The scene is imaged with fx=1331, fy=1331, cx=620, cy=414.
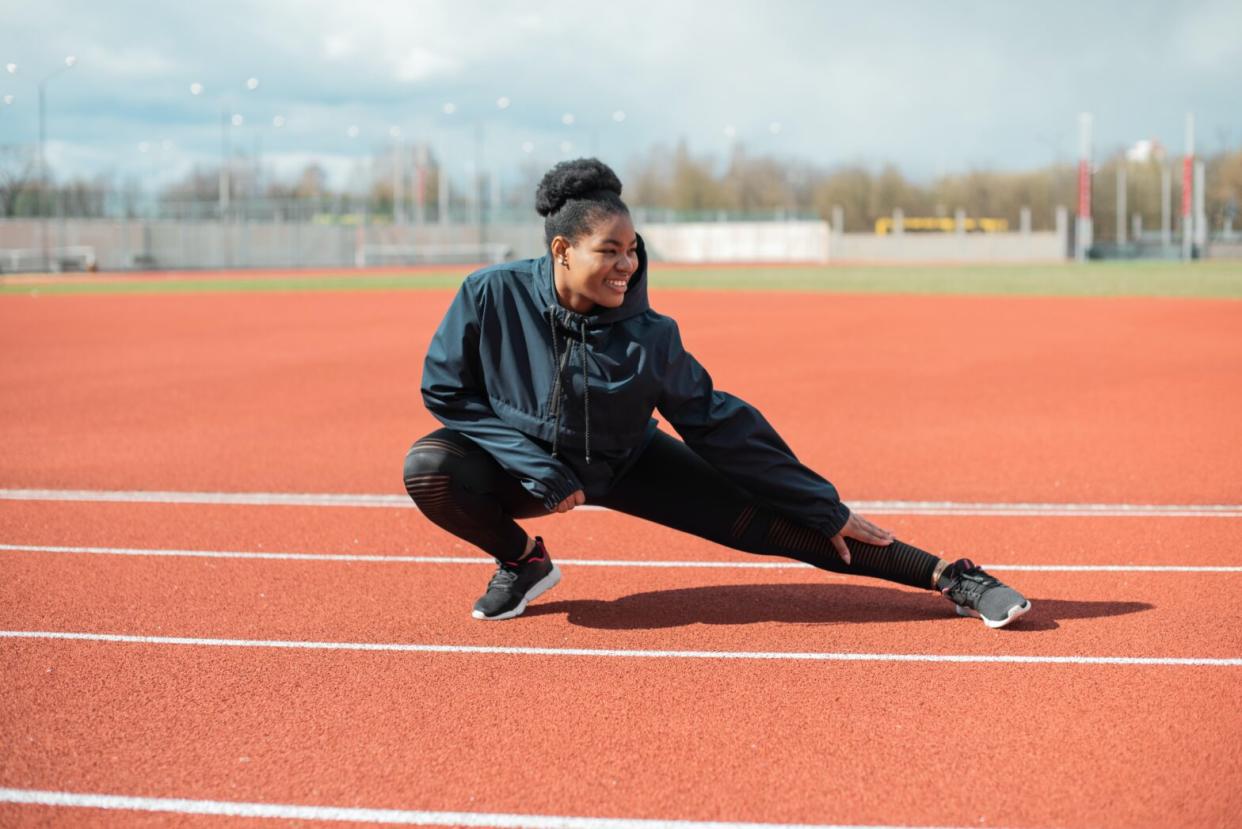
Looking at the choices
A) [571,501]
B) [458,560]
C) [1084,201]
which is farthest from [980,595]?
[1084,201]

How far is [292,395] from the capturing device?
12.9m

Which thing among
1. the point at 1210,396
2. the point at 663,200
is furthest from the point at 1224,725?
the point at 663,200

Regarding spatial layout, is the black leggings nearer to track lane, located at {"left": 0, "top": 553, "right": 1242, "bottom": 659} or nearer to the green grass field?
track lane, located at {"left": 0, "top": 553, "right": 1242, "bottom": 659}

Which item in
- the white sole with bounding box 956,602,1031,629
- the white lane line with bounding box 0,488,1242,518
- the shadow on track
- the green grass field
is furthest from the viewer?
the green grass field

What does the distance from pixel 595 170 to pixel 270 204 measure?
232 ft

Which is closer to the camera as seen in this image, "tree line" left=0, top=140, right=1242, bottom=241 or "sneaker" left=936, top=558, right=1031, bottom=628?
"sneaker" left=936, top=558, right=1031, bottom=628

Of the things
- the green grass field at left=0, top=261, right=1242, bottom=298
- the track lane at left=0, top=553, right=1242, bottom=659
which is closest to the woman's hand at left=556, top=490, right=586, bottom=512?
the track lane at left=0, top=553, right=1242, bottom=659

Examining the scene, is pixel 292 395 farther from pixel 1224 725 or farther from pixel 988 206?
pixel 988 206

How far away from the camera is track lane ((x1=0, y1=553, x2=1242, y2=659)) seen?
4762 mm

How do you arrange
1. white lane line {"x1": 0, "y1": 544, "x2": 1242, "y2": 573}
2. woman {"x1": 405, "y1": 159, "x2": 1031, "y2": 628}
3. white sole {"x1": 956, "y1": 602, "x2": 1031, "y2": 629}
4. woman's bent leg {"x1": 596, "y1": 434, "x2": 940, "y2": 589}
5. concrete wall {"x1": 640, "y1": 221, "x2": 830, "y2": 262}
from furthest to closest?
concrete wall {"x1": 640, "y1": 221, "x2": 830, "y2": 262}
white lane line {"x1": 0, "y1": 544, "x2": 1242, "y2": 573}
woman's bent leg {"x1": 596, "y1": 434, "x2": 940, "y2": 589}
white sole {"x1": 956, "y1": 602, "x2": 1031, "y2": 629}
woman {"x1": 405, "y1": 159, "x2": 1031, "y2": 628}

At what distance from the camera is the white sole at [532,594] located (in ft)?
16.7

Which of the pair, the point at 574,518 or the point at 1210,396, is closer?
the point at 574,518

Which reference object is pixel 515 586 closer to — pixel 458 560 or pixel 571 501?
pixel 571 501

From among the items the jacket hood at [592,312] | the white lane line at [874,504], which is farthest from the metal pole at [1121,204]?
the jacket hood at [592,312]
